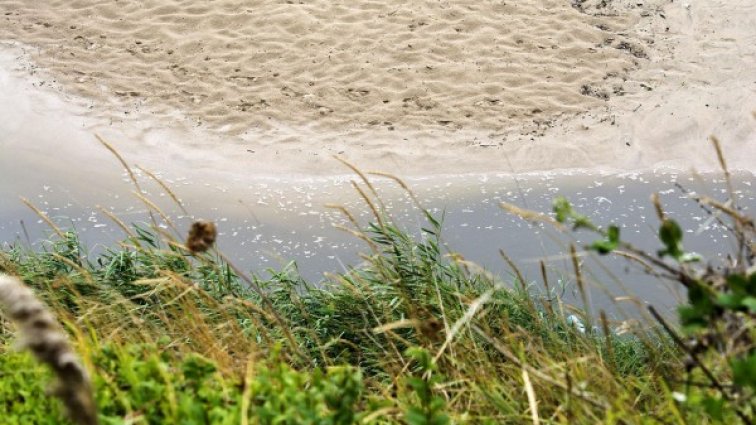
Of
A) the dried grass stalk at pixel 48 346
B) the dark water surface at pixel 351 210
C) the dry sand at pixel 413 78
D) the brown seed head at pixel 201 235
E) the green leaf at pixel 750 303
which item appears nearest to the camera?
the dried grass stalk at pixel 48 346

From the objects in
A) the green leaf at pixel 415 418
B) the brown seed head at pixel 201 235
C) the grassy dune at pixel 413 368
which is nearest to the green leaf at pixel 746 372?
the grassy dune at pixel 413 368

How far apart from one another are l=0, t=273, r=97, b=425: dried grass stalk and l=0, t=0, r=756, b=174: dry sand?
4348 millimetres

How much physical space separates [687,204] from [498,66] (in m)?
1.90

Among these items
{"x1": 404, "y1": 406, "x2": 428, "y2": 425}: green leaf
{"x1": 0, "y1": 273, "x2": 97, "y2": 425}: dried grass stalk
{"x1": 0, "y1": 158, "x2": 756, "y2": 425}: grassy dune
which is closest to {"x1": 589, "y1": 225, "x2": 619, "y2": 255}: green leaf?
{"x1": 0, "y1": 158, "x2": 756, "y2": 425}: grassy dune

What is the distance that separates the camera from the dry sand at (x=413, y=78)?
5.63m

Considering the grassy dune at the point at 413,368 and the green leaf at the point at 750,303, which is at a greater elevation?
the green leaf at the point at 750,303

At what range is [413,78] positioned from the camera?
6379mm

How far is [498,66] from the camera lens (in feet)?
21.3

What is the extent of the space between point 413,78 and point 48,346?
5.42 meters

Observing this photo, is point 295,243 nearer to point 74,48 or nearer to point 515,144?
point 515,144

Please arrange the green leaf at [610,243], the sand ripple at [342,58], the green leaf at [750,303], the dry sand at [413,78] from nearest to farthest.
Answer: the green leaf at [750,303], the green leaf at [610,243], the dry sand at [413,78], the sand ripple at [342,58]

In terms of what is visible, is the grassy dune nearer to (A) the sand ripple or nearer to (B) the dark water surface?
(B) the dark water surface

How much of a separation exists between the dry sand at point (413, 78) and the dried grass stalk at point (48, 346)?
14.3 feet

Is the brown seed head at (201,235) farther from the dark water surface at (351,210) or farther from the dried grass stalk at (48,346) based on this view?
the dark water surface at (351,210)
